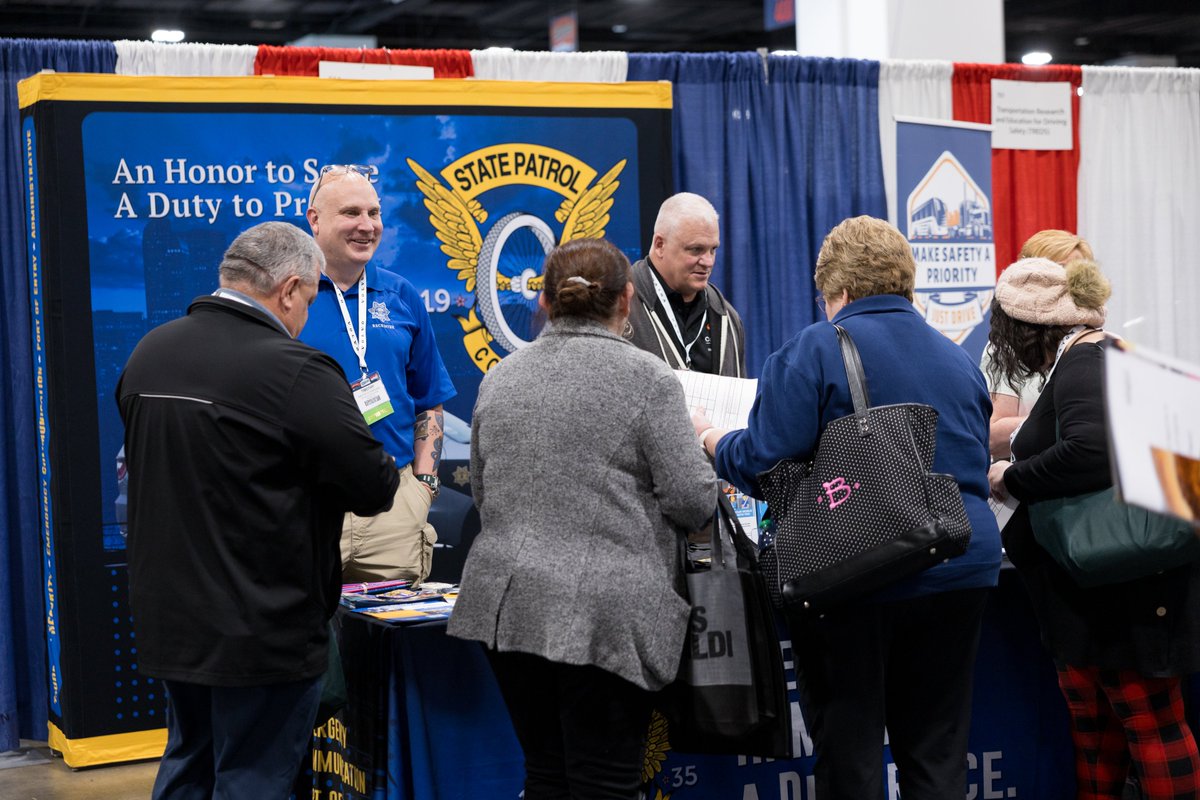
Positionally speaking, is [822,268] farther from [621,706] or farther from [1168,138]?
[1168,138]

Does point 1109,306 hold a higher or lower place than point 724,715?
higher

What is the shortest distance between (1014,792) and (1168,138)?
3.90m

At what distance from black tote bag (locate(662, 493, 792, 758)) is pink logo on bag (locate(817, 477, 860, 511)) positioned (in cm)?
20

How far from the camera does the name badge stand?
3107 mm

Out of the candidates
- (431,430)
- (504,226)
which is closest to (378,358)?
(431,430)

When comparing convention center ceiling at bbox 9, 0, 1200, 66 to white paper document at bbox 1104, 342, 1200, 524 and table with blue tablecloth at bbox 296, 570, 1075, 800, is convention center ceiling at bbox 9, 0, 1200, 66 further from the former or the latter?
white paper document at bbox 1104, 342, 1200, 524

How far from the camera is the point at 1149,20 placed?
504 inches

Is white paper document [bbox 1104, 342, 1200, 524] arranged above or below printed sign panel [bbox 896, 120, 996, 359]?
below

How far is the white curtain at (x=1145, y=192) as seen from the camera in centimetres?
579

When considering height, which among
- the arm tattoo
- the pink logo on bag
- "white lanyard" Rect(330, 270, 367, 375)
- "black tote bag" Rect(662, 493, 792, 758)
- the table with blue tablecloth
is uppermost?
"white lanyard" Rect(330, 270, 367, 375)

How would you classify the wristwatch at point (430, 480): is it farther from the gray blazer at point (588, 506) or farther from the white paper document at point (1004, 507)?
the white paper document at point (1004, 507)

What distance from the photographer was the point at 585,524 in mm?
2160

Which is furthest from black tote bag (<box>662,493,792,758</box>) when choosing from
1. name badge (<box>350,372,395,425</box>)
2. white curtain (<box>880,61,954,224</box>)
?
white curtain (<box>880,61,954,224</box>)

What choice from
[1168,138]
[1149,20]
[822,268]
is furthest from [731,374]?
[1149,20]
